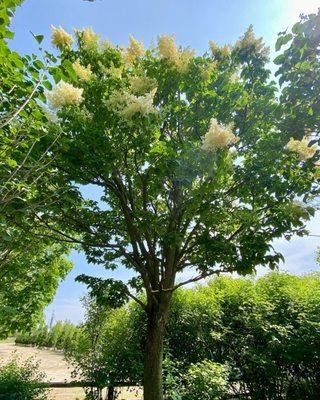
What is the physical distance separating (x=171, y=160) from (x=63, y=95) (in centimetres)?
196

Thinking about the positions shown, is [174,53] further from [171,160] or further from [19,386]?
[19,386]

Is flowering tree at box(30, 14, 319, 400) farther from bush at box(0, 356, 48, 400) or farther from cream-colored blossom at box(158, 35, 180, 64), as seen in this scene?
bush at box(0, 356, 48, 400)

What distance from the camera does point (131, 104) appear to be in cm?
484

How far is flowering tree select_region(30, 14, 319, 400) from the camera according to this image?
514 cm

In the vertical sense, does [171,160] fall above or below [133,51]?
below

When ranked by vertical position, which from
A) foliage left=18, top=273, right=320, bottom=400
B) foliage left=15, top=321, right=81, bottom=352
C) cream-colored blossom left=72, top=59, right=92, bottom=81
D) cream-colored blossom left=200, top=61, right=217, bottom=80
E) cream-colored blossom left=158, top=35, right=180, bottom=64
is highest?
foliage left=15, top=321, right=81, bottom=352

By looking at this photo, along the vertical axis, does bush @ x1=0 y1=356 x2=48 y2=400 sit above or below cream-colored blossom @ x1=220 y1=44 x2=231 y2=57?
below

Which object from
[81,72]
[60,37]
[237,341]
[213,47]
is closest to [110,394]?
[237,341]

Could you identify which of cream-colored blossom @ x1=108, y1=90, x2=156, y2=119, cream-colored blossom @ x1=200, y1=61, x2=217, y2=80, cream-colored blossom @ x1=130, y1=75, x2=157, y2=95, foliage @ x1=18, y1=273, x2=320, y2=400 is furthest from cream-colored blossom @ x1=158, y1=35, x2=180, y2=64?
foliage @ x1=18, y1=273, x2=320, y2=400

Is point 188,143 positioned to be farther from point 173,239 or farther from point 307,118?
point 307,118

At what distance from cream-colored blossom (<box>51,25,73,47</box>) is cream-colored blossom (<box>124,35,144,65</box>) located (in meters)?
1.15

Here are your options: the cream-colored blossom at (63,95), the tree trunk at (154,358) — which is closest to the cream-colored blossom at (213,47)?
the cream-colored blossom at (63,95)

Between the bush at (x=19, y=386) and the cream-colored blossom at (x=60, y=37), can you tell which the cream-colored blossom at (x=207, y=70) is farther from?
the bush at (x=19, y=386)

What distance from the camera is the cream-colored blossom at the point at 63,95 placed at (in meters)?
5.10
